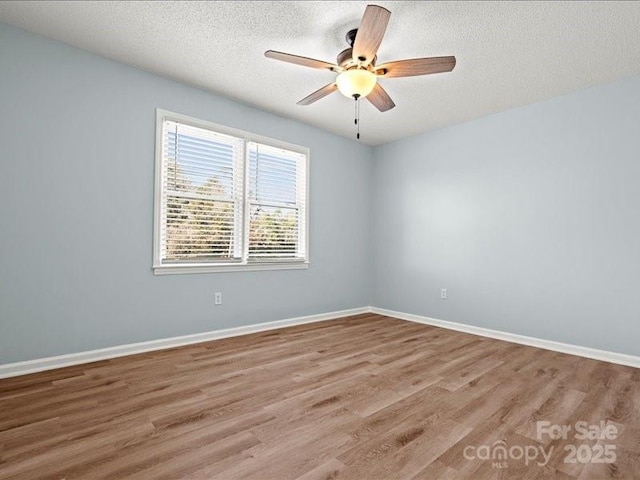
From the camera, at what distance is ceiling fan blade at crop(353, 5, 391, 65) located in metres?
1.89

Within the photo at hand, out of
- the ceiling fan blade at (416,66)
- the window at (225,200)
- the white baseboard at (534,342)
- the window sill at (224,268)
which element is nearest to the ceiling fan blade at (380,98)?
the ceiling fan blade at (416,66)

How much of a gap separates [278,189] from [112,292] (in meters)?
2.15

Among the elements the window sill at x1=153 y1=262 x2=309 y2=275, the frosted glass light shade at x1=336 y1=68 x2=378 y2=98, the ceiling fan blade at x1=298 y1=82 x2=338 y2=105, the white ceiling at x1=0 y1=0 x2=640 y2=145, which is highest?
the white ceiling at x1=0 y1=0 x2=640 y2=145

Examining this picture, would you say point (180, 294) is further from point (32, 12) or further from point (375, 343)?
point (32, 12)

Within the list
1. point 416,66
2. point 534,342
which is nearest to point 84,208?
point 416,66

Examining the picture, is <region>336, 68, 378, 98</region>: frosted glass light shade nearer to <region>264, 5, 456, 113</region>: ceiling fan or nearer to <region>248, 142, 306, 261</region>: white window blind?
<region>264, 5, 456, 113</region>: ceiling fan

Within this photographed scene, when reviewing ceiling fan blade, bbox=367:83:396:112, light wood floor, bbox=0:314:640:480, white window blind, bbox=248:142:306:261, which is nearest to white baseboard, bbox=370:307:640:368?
light wood floor, bbox=0:314:640:480

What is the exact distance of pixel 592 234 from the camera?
3.25 m

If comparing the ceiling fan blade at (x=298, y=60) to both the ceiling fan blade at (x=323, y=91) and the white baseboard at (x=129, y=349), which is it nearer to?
the ceiling fan blade at (x=323, y=91)

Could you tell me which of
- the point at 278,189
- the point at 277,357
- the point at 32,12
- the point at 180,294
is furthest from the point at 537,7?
the point at 180,294

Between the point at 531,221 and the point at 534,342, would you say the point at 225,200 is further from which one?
the point at 534,342

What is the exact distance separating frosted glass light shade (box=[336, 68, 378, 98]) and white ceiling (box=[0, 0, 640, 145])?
351 mm

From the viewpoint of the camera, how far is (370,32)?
2.05 metres

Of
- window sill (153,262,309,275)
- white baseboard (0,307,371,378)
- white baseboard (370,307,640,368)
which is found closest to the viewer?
white baseboard (0,307,371,378)
